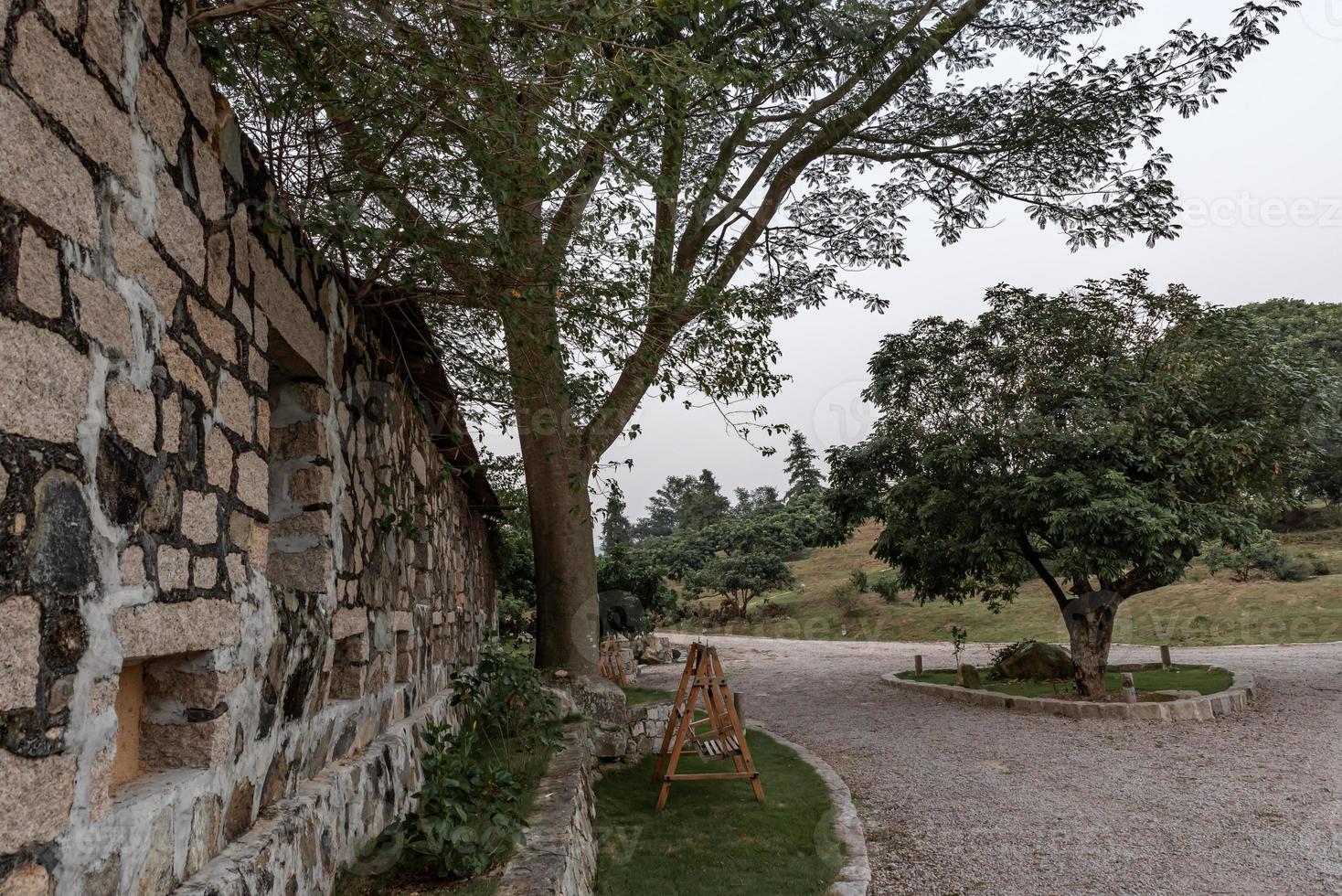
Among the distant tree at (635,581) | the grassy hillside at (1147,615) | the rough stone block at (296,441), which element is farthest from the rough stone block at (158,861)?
the grassy hillside at (1147,615)

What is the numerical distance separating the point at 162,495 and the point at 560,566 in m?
6.48

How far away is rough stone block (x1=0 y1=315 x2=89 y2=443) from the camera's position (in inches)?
54.5

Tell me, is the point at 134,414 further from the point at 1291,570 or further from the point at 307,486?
the point at 1291,570

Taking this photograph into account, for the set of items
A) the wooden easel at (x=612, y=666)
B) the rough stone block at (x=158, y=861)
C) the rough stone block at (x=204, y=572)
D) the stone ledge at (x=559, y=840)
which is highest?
the rough stone block at (x=204, y=572)

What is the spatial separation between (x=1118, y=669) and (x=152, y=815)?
14.8m

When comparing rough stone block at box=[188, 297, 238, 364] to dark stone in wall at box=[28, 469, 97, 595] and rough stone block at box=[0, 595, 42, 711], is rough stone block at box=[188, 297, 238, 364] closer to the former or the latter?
dark stone in wall at box=[28, 469, 97, 595]

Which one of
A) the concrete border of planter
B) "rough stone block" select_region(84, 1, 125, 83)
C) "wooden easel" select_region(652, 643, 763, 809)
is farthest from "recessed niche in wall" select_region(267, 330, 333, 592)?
the concrete border of planter

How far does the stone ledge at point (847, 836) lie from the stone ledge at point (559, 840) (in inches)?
54.1

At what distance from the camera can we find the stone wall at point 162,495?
1.46 meters

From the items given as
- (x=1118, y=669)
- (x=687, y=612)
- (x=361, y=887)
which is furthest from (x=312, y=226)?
(x=687, y=612)

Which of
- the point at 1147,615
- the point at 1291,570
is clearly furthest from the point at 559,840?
the point at 1291,570

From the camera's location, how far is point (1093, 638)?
35.6ft

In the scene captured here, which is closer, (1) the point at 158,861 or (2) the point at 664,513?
(1) the point at 158,861

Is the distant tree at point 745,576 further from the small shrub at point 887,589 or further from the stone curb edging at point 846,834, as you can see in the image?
the stone curb edging at point 846,834
